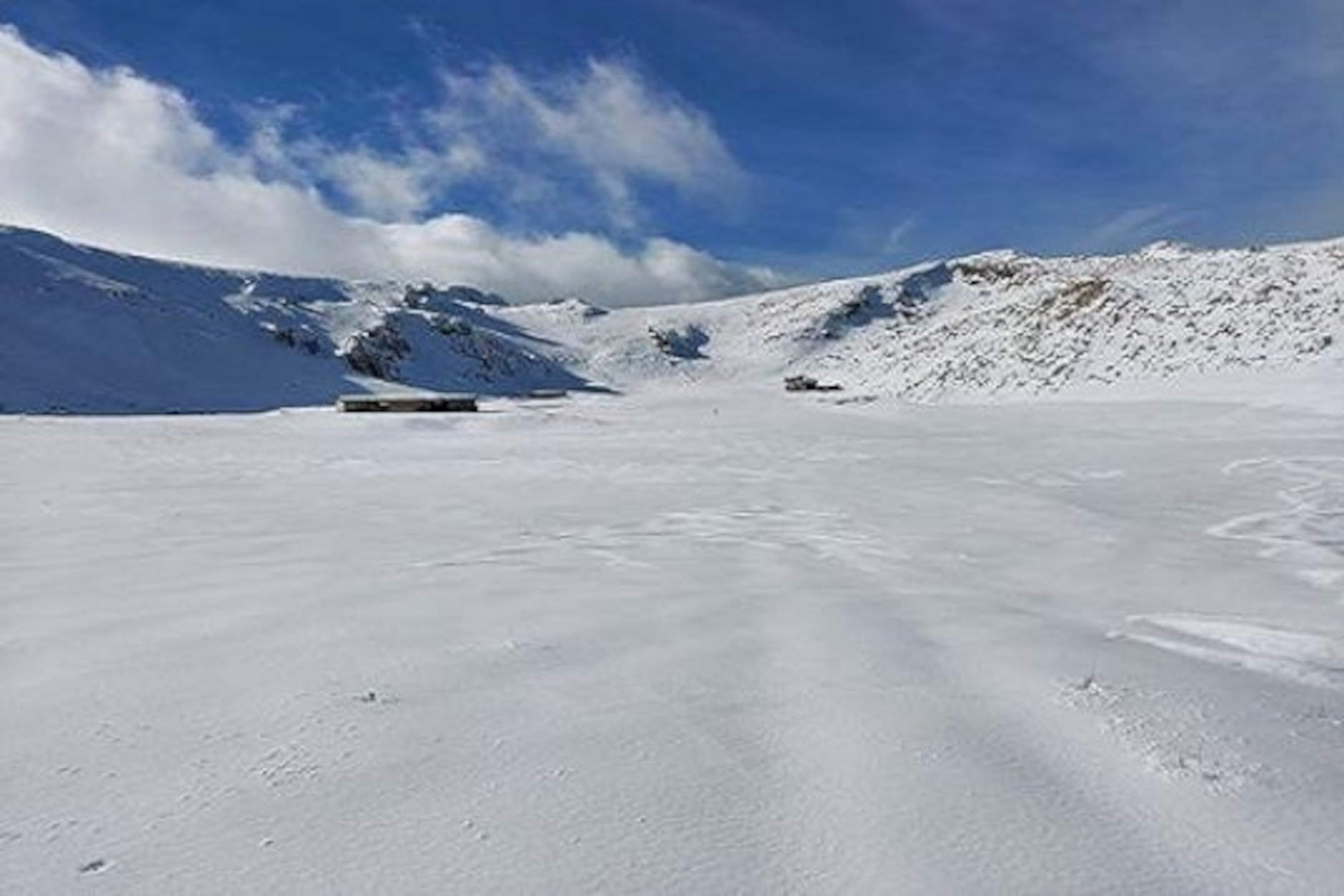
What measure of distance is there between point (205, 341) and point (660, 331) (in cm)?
3865

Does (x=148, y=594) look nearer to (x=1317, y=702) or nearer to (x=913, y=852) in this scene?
(x=913, y=852)

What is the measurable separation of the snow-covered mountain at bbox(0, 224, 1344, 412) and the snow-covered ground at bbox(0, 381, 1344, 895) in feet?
89.3

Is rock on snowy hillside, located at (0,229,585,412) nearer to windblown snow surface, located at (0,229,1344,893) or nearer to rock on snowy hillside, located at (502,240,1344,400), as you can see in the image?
rock on snowy hillside, located at (502,240,1344,400)

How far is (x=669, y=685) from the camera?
4.03 metres

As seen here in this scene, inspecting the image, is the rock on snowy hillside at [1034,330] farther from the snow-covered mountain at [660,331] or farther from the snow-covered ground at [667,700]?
the snow-covered ground at [667,700]

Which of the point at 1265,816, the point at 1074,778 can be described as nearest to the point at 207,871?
the point at 1074,778

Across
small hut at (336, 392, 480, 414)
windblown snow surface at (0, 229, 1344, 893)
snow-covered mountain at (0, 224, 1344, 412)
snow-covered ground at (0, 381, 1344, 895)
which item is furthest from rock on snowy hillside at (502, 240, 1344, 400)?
snow-covered ground at (0, 381, 1344, 895)

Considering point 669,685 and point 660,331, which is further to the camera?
point 660,331

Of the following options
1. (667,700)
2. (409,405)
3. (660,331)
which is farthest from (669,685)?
(660,331)

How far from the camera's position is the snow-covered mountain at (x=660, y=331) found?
36.0 m

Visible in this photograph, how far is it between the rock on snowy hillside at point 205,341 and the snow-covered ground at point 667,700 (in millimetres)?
40207

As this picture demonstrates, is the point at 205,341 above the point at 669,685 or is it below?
above

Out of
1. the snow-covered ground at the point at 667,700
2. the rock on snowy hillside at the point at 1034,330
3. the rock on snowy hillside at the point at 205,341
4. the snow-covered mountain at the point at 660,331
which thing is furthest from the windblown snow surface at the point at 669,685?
the rock on snowy hillside at the point at 205,341

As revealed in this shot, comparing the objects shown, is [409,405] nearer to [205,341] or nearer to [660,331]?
[205,341]
